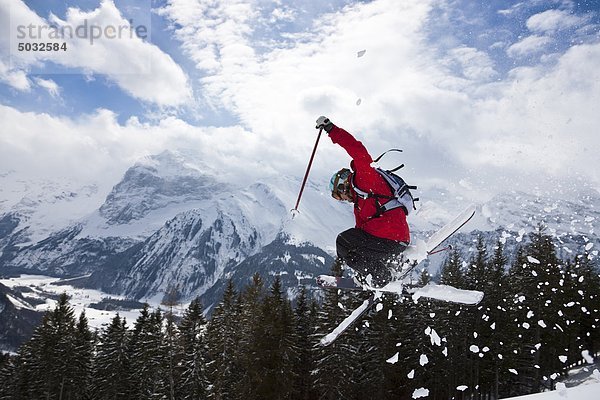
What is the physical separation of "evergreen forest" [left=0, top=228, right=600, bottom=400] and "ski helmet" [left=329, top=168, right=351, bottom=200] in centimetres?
2068

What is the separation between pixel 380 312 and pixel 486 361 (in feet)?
29.6

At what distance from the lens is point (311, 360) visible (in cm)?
3108

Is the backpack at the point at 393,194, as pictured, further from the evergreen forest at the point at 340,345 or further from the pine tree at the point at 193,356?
the pine tree at the point at 193,356

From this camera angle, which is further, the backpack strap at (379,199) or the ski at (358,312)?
the ski at (358,312)

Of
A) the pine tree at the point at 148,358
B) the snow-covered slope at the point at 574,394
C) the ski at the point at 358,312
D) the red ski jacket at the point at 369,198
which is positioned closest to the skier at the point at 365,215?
the red ski jacket at the point at 369,198

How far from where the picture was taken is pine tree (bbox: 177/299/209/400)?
32.2 m

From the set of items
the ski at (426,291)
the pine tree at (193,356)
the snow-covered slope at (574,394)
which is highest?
the ski at (426,291)

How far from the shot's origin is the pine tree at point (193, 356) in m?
32.2

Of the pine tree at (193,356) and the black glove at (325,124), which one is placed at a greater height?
the black glove at (325,124)

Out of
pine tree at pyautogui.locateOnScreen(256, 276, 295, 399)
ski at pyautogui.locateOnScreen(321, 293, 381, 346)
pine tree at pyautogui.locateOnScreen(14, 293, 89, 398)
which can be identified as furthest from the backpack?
pine tree at pyautogui.locateOnScreen(14, 293, 89, 398)

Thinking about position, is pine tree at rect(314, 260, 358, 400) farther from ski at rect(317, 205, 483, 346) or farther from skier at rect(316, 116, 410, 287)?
skier at rect(316, 116, 410, 287)

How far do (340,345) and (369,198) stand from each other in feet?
71.3

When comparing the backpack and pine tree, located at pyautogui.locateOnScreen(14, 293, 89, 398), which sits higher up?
the backpack

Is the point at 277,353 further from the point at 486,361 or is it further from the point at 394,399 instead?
the point at 486,361
